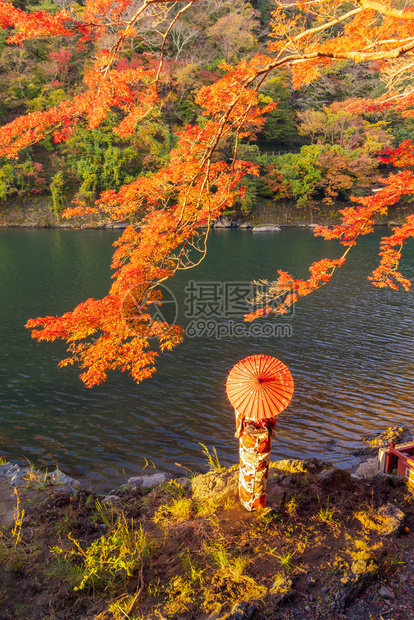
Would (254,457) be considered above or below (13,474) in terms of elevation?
above

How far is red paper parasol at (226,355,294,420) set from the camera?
3018 millimetres

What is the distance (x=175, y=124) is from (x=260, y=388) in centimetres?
3402

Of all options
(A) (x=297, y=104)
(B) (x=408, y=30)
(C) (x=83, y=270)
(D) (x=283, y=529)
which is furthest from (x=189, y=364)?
(A) (x=297, y=104)

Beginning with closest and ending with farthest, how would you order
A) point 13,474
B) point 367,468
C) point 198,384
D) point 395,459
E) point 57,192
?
point 395,459 → point 13,474 → point 367,468 → point 198,384 → point 57,192

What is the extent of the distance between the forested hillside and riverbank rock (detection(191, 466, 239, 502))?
29432 mm

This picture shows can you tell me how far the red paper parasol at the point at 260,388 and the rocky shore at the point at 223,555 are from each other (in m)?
1.00

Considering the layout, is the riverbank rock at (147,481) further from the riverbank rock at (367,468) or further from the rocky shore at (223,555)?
the riverbank rock at (367,468)

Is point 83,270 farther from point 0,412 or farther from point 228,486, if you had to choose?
point 228,486

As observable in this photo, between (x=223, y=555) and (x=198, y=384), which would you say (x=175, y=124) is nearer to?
(x=198, y=384)

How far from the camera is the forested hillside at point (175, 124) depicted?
3027 cm

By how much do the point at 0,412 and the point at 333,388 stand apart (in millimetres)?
7448

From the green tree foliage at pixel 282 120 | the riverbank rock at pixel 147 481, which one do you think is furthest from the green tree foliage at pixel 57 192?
the riverbank rock at pixel 147 481

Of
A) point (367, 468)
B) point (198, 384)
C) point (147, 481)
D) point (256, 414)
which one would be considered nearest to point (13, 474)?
point (147, 481)

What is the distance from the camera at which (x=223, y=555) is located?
2.75 m
